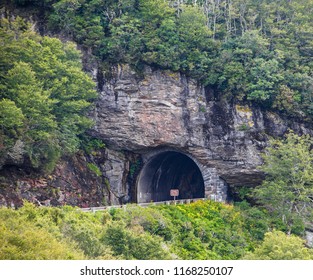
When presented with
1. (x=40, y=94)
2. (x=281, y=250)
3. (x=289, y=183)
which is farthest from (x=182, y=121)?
(x=281, y=250)

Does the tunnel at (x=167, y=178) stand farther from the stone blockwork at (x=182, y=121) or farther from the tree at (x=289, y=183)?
the tree at (x=289, y=183)

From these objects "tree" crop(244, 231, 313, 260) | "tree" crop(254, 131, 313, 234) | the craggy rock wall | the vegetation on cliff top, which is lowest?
"tree" crop(244, 231, 313, 260)

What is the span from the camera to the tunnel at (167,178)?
4181cm

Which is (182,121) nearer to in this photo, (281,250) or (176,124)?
(176,124)

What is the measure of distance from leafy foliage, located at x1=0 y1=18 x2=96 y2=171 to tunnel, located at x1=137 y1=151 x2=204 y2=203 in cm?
736

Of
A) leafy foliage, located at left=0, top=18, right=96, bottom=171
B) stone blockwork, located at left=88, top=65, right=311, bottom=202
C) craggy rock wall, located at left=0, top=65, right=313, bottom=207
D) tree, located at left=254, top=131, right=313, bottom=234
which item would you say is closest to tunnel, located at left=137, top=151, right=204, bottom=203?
craggy rock wall, located at left=0, top=65, right=313, bottom=207

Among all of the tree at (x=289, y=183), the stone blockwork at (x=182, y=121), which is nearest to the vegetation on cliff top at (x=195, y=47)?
the stone blockwork at (x=182, y=121)

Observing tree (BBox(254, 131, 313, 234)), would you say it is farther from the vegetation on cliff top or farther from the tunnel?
the tunnel

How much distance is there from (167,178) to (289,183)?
1206cm

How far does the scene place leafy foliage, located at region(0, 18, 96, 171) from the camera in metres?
30.6

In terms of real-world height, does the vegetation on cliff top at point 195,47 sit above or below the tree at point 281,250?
above

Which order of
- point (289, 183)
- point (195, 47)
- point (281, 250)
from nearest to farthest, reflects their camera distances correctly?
point (281, 250) < point (289, 183) < point (195, 47)

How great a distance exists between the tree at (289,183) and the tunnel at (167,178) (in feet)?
26.6

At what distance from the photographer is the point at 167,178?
4578 centimetres
